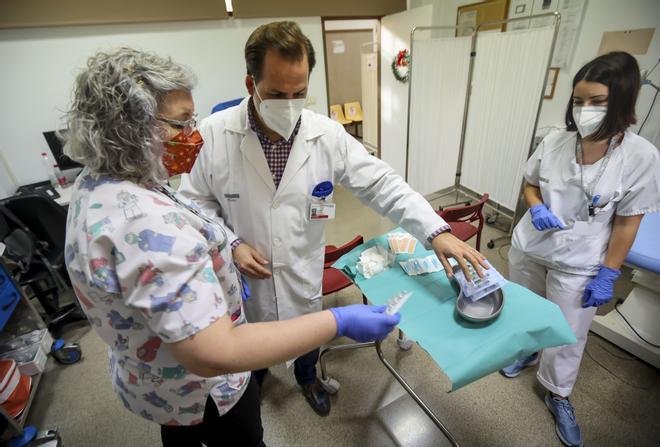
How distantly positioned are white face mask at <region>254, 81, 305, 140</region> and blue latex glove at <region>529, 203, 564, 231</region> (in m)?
1.10

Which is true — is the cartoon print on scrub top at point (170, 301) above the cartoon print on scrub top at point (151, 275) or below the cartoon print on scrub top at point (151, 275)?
below

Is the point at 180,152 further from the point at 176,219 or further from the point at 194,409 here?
the point at 194,409

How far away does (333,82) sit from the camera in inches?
240

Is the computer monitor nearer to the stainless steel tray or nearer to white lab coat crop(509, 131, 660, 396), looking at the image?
the stainless steel tray

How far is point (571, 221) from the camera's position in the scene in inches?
52.0

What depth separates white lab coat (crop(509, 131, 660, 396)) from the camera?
1.18 metres

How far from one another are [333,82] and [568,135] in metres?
5.39

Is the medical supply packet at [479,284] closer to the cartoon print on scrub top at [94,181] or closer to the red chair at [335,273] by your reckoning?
the red chair at [335,273]

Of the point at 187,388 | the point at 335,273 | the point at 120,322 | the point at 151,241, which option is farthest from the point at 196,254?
the point at 335,273

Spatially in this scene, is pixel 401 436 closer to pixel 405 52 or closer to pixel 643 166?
pixel 643 166

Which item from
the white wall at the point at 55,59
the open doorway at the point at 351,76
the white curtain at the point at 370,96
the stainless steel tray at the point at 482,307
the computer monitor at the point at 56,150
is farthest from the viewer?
the open doorway at the point at 351,76

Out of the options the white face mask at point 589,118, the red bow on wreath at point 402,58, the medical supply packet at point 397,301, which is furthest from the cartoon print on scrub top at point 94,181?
the red bow on wreath at point 402,58

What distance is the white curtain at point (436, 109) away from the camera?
2.86 meters

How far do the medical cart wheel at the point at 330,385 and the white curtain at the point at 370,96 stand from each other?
397 cm
